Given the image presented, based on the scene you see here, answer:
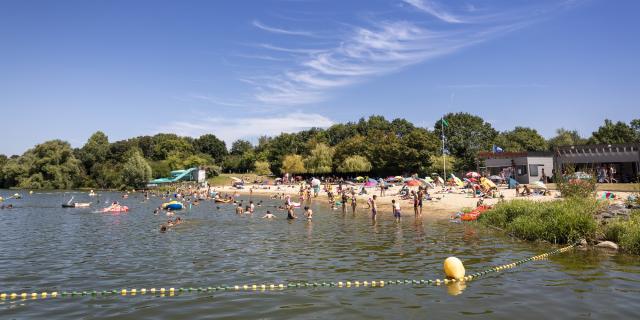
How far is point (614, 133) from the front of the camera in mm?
89312

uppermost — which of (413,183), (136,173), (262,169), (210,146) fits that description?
(210,146)

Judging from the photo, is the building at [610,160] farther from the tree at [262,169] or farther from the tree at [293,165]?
the tree at [262,169]

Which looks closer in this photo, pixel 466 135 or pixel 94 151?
pixel 466 135

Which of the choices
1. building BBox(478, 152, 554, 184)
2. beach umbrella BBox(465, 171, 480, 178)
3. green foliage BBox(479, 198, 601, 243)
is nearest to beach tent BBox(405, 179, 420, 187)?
beach umbrella BBox(465, 171, 480, 178)

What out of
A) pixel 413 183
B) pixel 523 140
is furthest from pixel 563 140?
pixel 413 183

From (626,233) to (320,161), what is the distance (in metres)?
81.2

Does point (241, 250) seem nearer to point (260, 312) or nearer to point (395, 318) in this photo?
point (260, 312)

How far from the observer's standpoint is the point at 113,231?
2780 cm

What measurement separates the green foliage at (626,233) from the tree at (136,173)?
8968 cm

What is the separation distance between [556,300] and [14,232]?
99.3 ft

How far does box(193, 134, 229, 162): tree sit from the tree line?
7.28 metres

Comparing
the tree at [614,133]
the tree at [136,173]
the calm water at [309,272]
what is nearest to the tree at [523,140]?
the tree at [614,133]

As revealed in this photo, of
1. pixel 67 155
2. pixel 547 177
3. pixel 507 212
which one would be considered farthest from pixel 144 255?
pixel 67 155

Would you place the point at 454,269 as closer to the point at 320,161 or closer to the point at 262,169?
the point at 320,161
